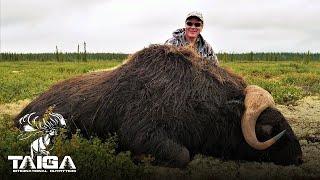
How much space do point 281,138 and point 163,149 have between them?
136cm

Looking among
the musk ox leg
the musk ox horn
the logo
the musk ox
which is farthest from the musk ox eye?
the logo

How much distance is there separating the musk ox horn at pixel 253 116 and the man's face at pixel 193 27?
2.44m

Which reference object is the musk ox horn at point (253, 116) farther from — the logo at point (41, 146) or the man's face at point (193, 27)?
the man's face at point (193, 27)

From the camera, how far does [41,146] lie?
630cm

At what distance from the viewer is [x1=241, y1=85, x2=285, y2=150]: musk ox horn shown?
6523 millimetres

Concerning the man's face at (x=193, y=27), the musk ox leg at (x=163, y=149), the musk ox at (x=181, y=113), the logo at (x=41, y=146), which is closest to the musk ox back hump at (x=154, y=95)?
the musk ox at (x=181, y=113)

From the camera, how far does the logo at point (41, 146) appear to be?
5.64 meters

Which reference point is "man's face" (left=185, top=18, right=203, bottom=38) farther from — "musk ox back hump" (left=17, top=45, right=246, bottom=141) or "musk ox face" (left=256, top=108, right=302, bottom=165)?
"musk ox face" (left=256, top=108, right=302, bottom=165)

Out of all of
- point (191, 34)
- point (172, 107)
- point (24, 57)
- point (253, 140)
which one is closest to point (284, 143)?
point (253, 140)

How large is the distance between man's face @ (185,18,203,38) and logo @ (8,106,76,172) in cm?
260

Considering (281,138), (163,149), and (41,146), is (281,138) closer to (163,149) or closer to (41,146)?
(163,149)

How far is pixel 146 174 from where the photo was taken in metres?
5.74

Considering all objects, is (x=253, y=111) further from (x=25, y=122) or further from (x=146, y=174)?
(x=25, y=122)

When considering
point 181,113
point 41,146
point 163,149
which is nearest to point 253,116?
point 181,113
